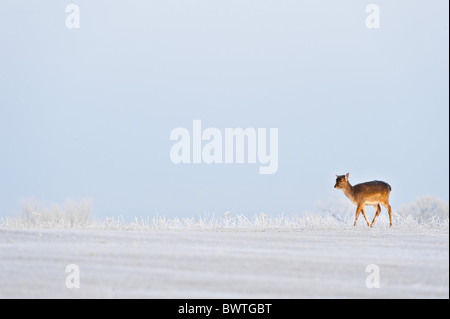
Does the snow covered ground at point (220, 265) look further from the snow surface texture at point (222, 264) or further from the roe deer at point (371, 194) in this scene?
the roe deer at point (371, 194)

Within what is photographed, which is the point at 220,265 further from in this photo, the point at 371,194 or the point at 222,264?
the point at 371,194

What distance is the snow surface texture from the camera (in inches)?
222

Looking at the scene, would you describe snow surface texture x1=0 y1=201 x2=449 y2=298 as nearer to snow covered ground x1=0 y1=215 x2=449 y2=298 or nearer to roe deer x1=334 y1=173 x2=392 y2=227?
snow covered ground x1=0 y1=215 x2=449 y2=298

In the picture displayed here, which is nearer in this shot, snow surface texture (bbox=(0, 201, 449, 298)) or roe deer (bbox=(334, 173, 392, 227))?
snow surface texture (bbox=(0, 201, 449, 298))

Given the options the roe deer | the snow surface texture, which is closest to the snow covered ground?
the snow surface texture

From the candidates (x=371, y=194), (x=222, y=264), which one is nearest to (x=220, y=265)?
(x=222, y=264)

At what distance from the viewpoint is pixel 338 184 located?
388 inches

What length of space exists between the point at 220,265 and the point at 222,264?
32mm

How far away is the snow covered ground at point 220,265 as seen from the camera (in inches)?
222

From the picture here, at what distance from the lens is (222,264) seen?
6.20 meters

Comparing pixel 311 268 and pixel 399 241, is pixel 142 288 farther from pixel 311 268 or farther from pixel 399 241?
pixel 399 241
